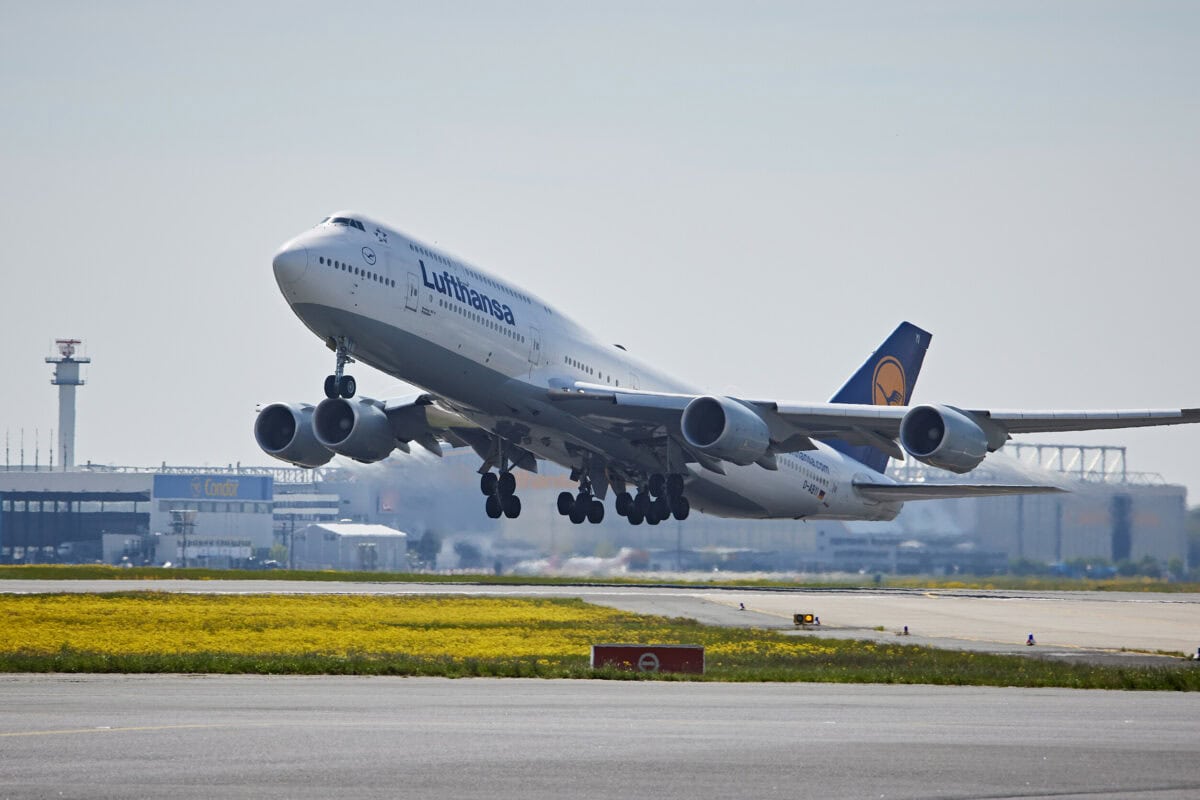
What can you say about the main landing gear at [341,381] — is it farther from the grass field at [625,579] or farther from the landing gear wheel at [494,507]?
the grass field at [625,579]

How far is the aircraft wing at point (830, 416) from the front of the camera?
144ft

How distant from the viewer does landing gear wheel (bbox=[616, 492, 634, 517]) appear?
167 feet

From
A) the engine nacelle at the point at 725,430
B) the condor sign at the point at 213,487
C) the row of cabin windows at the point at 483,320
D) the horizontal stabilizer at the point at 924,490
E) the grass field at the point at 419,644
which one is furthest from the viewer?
the condor sign at the point at 213,487

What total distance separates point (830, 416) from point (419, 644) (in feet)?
51.0

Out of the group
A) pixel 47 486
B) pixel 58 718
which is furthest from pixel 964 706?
pixel 47 486

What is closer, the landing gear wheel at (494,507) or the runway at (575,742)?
the runway at (575,742)

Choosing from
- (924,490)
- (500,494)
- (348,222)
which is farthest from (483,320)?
(924,490)

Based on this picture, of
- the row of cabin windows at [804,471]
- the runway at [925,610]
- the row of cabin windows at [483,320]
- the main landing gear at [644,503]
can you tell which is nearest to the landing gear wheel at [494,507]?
the main landing gear at [644,503]

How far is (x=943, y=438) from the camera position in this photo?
42.4 metres

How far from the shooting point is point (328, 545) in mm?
95750

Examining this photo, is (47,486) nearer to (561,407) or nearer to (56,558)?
(56,558)

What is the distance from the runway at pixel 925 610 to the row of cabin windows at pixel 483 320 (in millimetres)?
9241

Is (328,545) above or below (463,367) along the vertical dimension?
below

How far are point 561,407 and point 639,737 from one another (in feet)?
88.3
